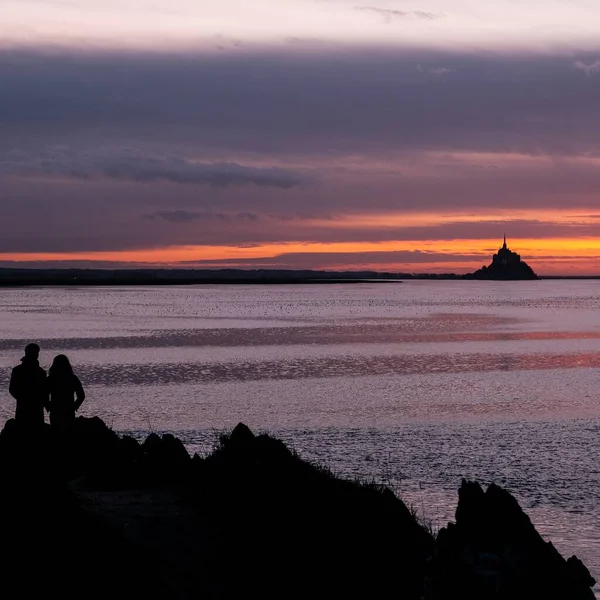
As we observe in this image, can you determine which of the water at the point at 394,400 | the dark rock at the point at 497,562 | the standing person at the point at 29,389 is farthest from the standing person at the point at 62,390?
the dark rock at the point at 497,562

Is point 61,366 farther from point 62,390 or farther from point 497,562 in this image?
point 497,562

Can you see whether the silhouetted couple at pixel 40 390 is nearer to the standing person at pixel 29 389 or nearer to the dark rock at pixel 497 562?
the standing person at pixel 29 389

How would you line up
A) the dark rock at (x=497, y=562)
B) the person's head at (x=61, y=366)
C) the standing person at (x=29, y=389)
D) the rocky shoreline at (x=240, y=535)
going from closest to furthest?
the dark rock at (x=497, y=562) < the rocky shoreline at (x=240, y=535) < the standing person at (x=29, y=389) < the person's head at (x=61, y=366)

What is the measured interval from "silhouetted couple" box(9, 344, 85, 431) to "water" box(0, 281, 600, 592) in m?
6.20

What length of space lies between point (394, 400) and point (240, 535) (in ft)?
78.8

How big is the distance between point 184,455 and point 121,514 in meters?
3.23

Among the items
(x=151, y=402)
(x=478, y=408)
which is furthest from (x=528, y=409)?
(x=151, y=402)

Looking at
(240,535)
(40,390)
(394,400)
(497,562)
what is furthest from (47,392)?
(394,400)

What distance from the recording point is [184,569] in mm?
11836

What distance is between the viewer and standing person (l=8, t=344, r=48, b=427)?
1670 centimetres

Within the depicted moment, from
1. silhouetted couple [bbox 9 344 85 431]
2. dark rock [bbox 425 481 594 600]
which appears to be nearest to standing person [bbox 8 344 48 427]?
silhouetted couple [bbox 9 344 85 431]

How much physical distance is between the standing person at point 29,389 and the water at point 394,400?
6.59 metres

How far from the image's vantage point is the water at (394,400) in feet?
69.9

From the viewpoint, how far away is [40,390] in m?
17.0
